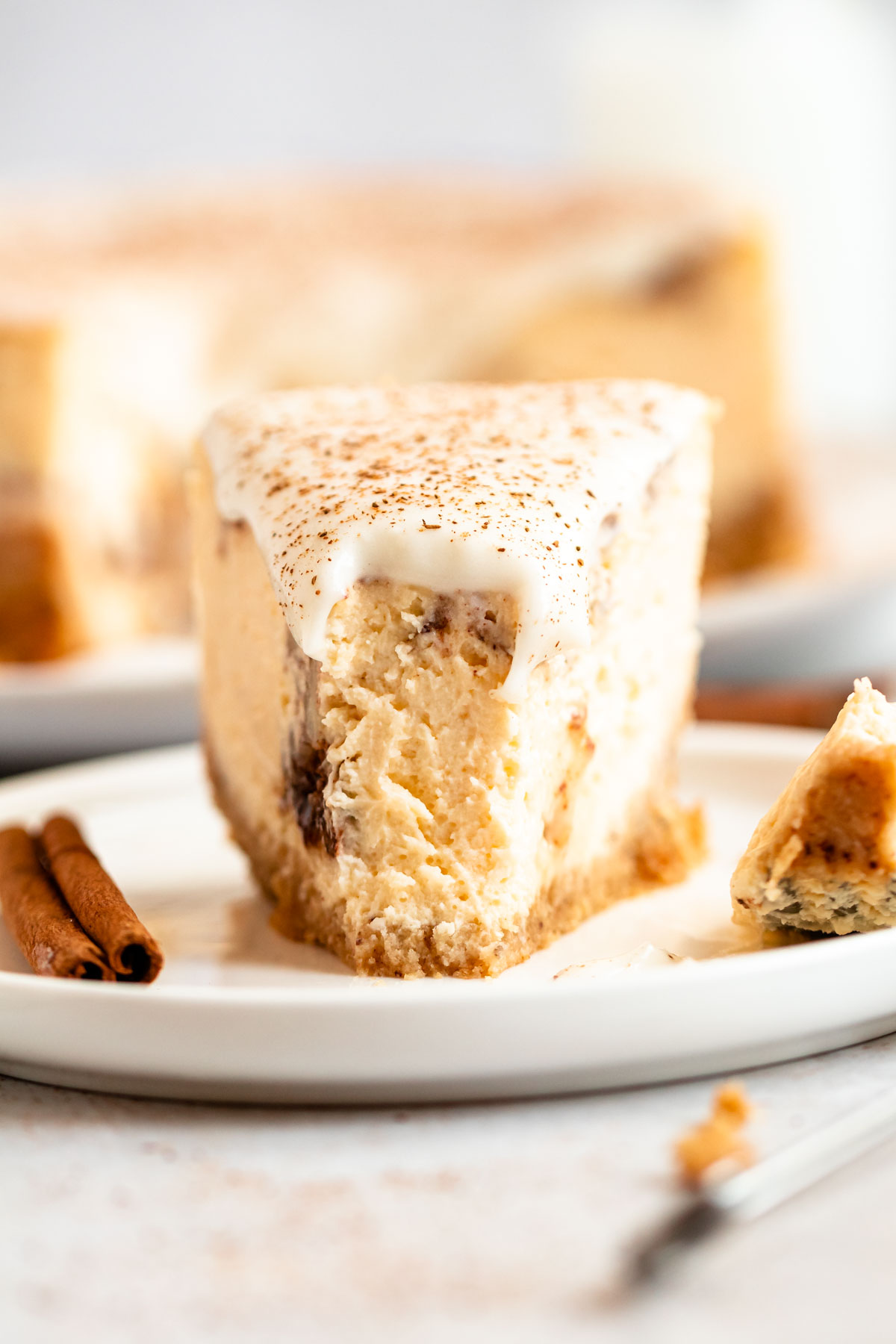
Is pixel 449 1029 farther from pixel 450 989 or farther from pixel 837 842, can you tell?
pixel 837 842

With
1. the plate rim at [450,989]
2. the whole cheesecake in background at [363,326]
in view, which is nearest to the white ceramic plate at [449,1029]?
the plate rim at [450,989]

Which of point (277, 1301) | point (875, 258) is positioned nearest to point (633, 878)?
point (277, 1301)

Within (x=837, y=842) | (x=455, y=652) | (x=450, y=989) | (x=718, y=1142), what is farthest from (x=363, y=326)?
(x=718, y=1142)

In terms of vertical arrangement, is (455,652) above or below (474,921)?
above

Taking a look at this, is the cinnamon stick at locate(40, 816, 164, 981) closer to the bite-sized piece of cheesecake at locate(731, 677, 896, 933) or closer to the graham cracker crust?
the graham cracker crust

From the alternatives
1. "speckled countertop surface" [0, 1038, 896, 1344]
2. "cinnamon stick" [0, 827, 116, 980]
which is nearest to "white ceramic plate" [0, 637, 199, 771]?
"cinnamon stick" [0, 827, 116, 980]

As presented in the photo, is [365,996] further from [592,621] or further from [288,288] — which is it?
[288,288]
